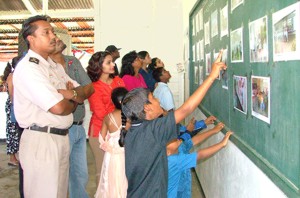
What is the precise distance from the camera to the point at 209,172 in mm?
3230

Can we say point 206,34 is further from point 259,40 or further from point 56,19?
point 56,19

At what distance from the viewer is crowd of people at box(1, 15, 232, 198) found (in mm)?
1704

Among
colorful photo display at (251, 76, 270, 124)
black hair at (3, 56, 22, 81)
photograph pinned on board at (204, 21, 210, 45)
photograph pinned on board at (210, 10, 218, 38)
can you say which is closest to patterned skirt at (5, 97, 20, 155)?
black hair at (3, 56, 22, 81)

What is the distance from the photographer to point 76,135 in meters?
2.88

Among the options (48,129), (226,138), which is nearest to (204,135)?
(226,138)

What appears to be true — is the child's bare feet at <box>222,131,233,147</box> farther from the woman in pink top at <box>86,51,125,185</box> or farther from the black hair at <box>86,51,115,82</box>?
the black hair at <box>86,51,115,82</box>

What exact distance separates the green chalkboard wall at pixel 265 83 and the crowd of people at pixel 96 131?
18 cm

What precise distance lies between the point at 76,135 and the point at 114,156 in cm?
36

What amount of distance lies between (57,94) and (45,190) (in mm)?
598

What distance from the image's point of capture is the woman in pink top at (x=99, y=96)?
3.17 metres

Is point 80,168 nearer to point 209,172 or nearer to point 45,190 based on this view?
point 45,190

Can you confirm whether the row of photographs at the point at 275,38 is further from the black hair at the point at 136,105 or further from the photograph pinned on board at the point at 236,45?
the black hair at the point at 136,105

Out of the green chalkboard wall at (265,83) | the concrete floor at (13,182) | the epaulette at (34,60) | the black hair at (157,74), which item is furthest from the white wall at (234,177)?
the black hair at (157,74)

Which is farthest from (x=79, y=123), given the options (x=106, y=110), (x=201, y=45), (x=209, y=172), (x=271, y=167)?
(x=271, y=167)
